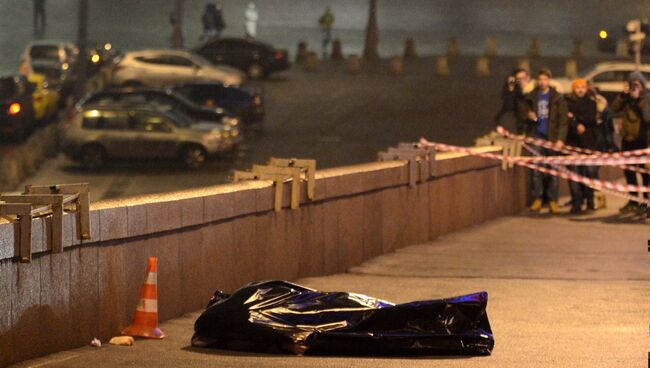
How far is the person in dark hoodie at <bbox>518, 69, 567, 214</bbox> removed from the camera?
1838 cm

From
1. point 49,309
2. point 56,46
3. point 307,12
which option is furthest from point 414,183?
point 307,12

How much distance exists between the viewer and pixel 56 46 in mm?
44500

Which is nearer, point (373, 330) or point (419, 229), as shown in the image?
point (373, 330)

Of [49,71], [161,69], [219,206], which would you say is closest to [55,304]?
[219,206]

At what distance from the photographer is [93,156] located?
30734 mm

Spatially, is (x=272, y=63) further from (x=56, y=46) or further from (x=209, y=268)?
(x=209, y=268)

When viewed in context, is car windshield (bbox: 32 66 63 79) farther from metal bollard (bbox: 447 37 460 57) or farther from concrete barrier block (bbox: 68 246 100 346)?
concrete barrier block (bbox: 68 246 100 346)

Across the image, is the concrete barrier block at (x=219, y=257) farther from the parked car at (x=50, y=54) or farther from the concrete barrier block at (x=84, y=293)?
the parked car at (x=50, y=54)

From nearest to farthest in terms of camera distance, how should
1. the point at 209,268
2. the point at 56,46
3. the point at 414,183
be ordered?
the point at 209,268 → the point at 414,183 → the point at 56,46

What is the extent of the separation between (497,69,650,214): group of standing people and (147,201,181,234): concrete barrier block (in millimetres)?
8853

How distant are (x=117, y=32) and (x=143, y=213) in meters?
58.5

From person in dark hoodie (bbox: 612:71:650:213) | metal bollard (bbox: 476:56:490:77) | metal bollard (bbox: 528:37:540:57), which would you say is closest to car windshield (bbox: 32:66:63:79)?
metal bollard (bbox: 476:56:490:77)

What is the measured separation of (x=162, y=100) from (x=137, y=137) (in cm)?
285

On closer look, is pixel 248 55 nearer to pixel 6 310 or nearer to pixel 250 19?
pixel 250 19
